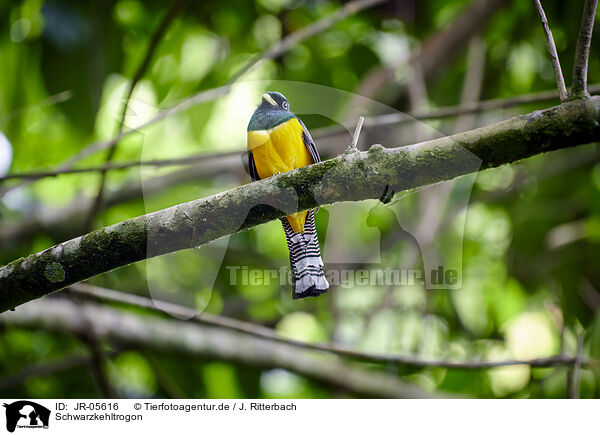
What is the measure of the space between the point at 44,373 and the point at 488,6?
2952mm

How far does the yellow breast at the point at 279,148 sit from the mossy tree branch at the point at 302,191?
0.71ft

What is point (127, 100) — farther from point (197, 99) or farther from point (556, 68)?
point (556, 68)

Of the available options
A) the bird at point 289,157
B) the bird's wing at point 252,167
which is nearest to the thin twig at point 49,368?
the bird's wing at point 252,167

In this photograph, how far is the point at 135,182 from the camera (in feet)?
9.35

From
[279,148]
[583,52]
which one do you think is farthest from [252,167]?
[583,52]

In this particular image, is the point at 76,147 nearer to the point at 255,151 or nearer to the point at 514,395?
the point at 255,151

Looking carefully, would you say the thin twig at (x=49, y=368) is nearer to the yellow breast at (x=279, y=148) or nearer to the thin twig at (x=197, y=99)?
the thin twig at (x=197, y=99)

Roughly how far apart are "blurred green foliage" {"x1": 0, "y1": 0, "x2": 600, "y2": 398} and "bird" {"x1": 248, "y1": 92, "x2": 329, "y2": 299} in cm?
57
